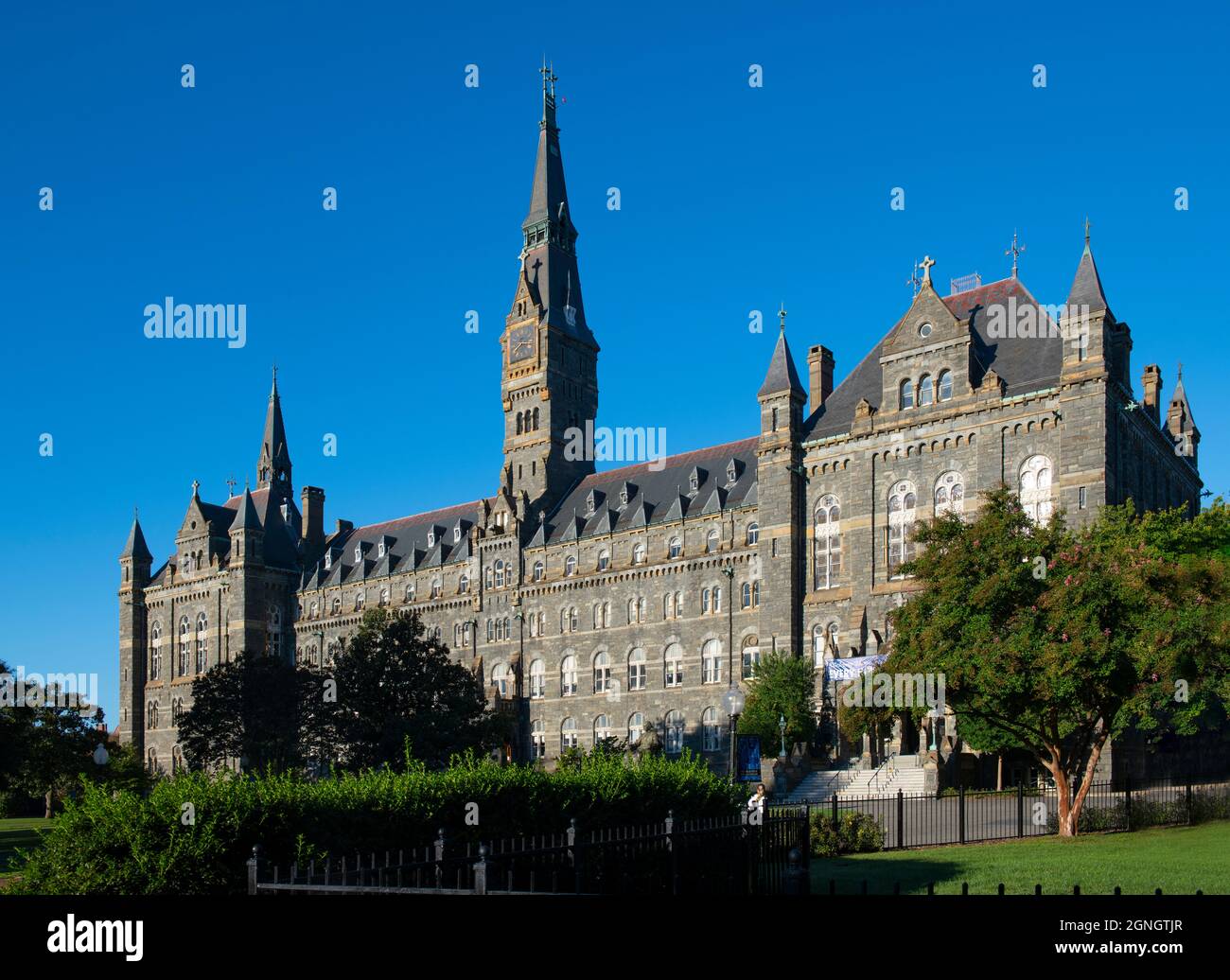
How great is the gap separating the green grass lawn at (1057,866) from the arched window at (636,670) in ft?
135

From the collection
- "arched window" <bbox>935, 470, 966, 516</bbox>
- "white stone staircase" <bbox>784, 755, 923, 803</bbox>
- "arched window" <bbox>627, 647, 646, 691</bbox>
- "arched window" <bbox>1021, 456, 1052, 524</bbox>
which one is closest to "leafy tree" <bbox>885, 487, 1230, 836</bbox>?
"white stone staircase" <bbox>784, 755, 923, 803</bbox>

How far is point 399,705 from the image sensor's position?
53250 millimetres

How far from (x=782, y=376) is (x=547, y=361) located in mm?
25507

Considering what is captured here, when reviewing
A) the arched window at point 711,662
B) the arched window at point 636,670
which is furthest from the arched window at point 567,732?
the arched window at point 711,662

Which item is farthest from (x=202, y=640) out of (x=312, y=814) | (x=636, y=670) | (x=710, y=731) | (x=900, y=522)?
(x=312, y=814)

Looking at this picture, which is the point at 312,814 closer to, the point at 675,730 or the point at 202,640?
the point at 675,730

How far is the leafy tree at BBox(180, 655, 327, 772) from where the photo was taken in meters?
56.4

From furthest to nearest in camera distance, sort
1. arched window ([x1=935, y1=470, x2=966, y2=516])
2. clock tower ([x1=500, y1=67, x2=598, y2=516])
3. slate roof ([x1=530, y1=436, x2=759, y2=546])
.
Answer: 1. clock tower ([x1=500, y1=67, x2=598, y2=516])
2. slate roof ([x1=530, y1=436, x2=759, y2=546])
3. arched window ([x1=935, y1=470, x2=966, y2=516])

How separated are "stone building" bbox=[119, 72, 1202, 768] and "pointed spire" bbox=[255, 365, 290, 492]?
0.87 ft

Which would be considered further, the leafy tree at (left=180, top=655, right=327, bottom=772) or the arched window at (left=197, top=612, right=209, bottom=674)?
the arched window at (left=197, top=612, right=209, bottom=674)

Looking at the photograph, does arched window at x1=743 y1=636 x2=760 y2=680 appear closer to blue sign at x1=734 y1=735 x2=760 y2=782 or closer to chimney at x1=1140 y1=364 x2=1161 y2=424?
blue sign at x1=734 y1=735 x2=760 y2=782

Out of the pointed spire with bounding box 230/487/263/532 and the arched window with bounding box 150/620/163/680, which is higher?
the pointed spire with bounding box 230/487/263/532

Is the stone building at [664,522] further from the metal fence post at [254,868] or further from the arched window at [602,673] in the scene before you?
the metal fence post at [254,868]
